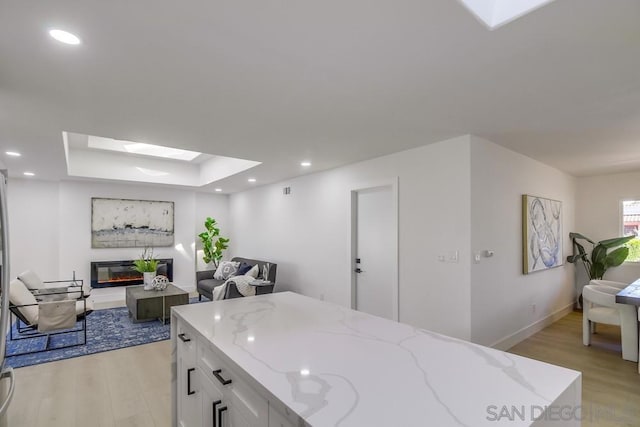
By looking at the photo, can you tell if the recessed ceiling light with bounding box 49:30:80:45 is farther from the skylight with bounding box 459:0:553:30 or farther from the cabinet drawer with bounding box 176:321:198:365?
the skylight with bounding box 459:0:553:30

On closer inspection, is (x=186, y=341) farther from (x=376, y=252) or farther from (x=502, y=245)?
(x=502, y=245)

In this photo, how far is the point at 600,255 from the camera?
5.39 m

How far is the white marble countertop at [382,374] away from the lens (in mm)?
868

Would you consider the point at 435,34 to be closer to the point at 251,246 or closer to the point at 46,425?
the point at 46,425

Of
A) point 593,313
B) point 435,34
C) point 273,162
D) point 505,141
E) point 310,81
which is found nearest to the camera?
point 435,34

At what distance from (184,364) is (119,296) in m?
5.91

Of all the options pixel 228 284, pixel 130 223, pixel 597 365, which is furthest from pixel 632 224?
pixel 130 223

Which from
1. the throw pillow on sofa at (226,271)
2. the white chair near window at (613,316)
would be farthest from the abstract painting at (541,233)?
the throw pillow on sofa at (226,271)

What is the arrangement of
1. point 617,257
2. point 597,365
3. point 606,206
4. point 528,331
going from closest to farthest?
point 597,365
point 528,331
point 617,257
point 606,206

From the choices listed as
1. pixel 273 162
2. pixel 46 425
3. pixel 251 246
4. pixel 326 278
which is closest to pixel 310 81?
pixel 273 162

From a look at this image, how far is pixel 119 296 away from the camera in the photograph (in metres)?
6.66

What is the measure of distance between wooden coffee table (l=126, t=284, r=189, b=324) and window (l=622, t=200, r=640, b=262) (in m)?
7.46

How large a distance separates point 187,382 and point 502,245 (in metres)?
3.53

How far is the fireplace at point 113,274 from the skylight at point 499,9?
289 inches
